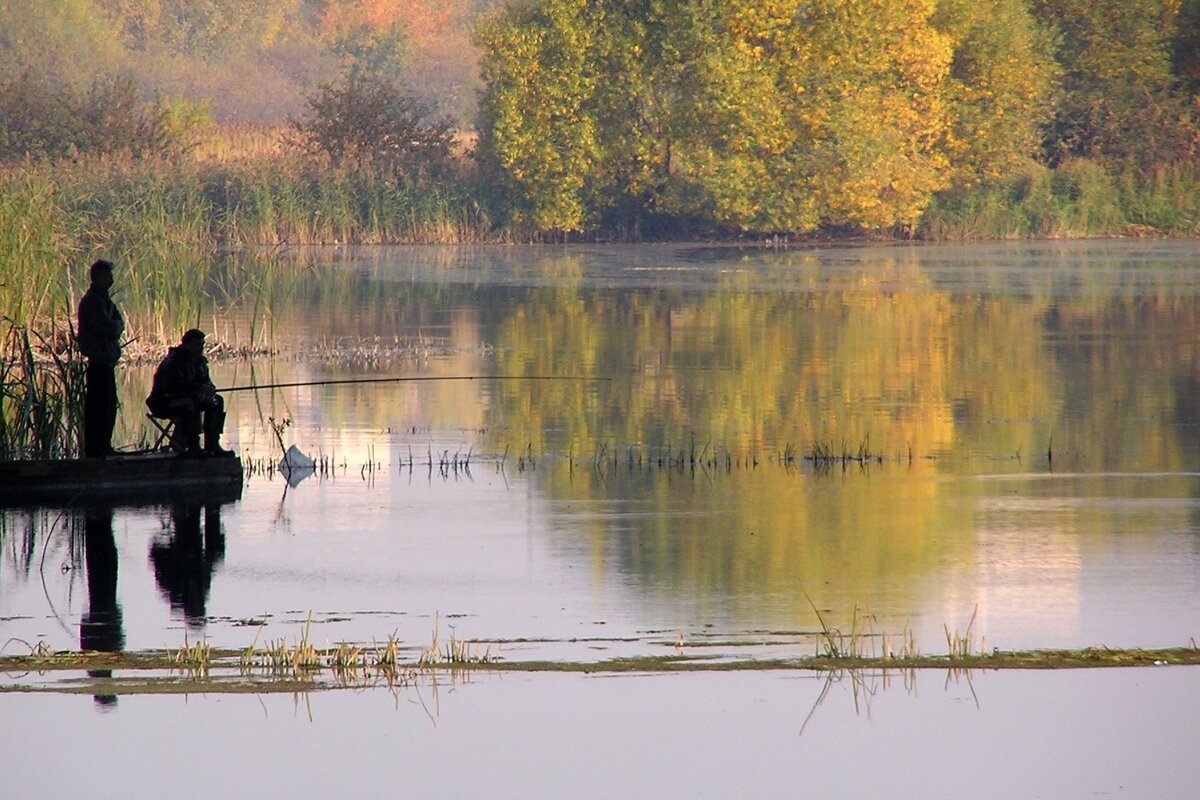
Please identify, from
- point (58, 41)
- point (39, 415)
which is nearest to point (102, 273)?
point (39, 415)

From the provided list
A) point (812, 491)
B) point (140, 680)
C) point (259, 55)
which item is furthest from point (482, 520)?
point (259, 55)

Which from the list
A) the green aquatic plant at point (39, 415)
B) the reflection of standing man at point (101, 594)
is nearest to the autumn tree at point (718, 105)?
the green aquatic plant at point (39, 415)

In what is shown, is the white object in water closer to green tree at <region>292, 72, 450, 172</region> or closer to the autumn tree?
the autumn tree

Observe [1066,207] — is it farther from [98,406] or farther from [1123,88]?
[98,406]

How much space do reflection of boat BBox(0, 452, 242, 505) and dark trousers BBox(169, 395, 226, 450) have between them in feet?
0.52

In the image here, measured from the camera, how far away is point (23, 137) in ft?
159

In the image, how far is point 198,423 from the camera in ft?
43.7

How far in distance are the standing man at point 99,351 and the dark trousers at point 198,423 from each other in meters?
0.42

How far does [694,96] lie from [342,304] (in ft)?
56.0

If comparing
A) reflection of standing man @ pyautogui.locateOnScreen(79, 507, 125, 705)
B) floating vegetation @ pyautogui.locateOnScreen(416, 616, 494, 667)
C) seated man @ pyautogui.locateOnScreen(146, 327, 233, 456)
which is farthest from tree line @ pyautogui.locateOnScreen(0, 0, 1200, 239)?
floating vegetation @ pyautogui.locateOnScreen(416, 616, 494, 667)

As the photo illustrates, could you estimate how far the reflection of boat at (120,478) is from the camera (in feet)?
41.6

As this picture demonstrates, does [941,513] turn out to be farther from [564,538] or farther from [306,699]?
[306,699]

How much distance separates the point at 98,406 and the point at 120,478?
46 centimetres

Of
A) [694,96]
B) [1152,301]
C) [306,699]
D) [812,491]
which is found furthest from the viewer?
[694,96]
